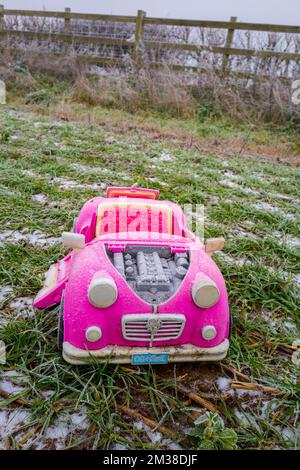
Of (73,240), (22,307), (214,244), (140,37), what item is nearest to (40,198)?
(22,307)

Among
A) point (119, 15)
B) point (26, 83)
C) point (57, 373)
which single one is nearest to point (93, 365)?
point (57, 373)

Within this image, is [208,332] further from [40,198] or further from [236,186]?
[236,186]

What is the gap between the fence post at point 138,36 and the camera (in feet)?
24.5

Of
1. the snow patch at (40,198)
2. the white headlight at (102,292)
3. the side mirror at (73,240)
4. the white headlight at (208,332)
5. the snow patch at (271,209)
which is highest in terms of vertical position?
the side mirror at (73,240)

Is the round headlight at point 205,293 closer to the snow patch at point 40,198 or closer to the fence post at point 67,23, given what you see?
the snow patch at point 40,198

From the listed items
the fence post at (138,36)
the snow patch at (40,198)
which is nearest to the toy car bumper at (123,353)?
the snow patch at (40,198)

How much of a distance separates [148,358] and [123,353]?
9 cm

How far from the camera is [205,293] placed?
4.16 feet

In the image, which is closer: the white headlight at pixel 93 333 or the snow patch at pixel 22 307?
the white headlight at pixel 93 333

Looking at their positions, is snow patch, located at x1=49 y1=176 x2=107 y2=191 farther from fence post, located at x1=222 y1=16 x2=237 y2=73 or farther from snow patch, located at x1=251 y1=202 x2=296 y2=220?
fence post, located at x1=222 y1=16 x2=237 y2=73

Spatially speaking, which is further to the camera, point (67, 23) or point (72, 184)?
point (67, 23)

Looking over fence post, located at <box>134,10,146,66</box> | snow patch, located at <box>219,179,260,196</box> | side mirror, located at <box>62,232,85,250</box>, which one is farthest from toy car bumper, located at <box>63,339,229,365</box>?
fence post, located at <box>134,10,146,66</box>

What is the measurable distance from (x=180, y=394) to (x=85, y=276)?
0.55 m
